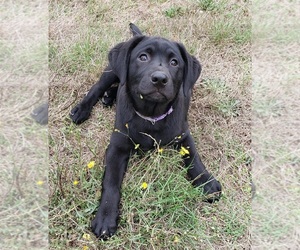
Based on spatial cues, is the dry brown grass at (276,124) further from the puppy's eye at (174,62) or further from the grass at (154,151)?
the puppy's eye at (174,62)

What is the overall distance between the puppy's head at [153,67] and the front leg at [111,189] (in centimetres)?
34

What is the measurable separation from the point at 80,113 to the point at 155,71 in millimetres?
888

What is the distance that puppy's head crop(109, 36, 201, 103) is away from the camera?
244cm

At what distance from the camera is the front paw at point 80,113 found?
3.10m

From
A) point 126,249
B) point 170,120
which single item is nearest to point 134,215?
point 126,249

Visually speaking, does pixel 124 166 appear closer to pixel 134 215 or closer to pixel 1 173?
pixel 134 215

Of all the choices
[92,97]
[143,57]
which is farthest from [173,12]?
[143,57]

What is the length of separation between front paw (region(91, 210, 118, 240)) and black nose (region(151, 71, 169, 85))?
760 millimetres

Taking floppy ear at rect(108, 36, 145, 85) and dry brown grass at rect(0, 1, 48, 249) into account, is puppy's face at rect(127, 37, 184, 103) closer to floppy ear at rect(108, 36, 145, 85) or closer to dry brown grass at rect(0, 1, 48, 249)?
floppy ear at rect(108, 36, 145, 85)

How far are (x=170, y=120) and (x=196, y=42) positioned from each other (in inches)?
47.1

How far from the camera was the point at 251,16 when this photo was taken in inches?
154

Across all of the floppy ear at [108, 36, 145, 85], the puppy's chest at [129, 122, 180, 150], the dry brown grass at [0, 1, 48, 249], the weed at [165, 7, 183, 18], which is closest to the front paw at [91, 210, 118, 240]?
the dry brown grass at [0, 1, 48, 249]

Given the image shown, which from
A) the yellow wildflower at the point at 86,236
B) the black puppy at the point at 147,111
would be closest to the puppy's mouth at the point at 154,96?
the black puppy at the point at 147,111

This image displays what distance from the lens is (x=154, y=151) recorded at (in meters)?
2.74
